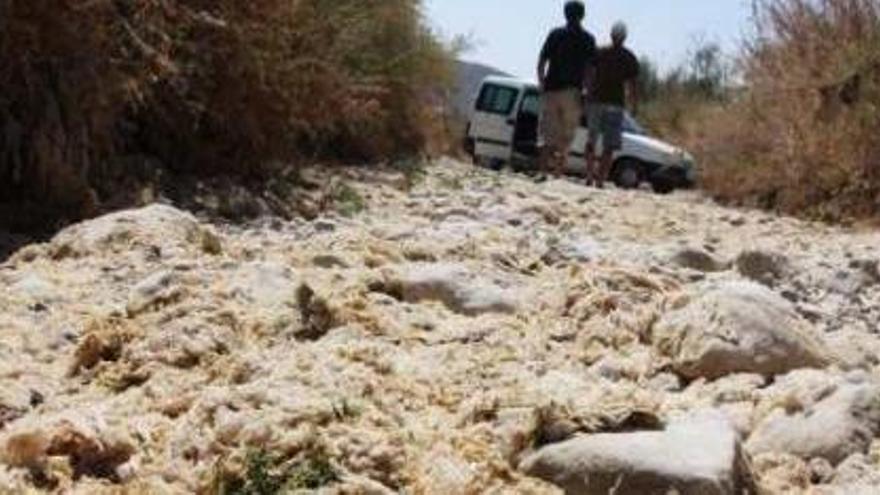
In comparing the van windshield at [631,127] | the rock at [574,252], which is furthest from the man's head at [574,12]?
the van windshield at [631,127]

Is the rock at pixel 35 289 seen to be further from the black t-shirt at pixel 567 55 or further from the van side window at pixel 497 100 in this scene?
the van side window at pixel 497 100

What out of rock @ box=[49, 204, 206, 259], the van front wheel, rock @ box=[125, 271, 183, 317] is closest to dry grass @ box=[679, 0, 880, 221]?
the van front wheel

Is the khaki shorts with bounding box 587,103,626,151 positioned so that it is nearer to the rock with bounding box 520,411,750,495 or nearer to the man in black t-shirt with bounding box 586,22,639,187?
the man in black t-shirt with bounding box 586,22,639,187

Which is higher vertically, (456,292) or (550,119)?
(456,292)

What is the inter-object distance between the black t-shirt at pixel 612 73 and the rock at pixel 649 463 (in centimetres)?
927

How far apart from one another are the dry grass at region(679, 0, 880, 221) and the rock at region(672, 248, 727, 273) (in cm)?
542

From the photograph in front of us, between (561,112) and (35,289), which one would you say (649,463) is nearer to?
(35,289)

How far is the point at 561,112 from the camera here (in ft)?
42.5

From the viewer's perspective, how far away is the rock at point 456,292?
5996 mm

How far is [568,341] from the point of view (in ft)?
18.5

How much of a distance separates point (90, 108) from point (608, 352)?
14.6 feet

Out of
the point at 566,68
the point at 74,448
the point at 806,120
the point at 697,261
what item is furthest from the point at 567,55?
the point at 74,448

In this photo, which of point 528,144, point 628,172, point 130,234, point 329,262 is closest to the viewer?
point 329,262

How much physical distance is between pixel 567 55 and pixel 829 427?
8.59m
